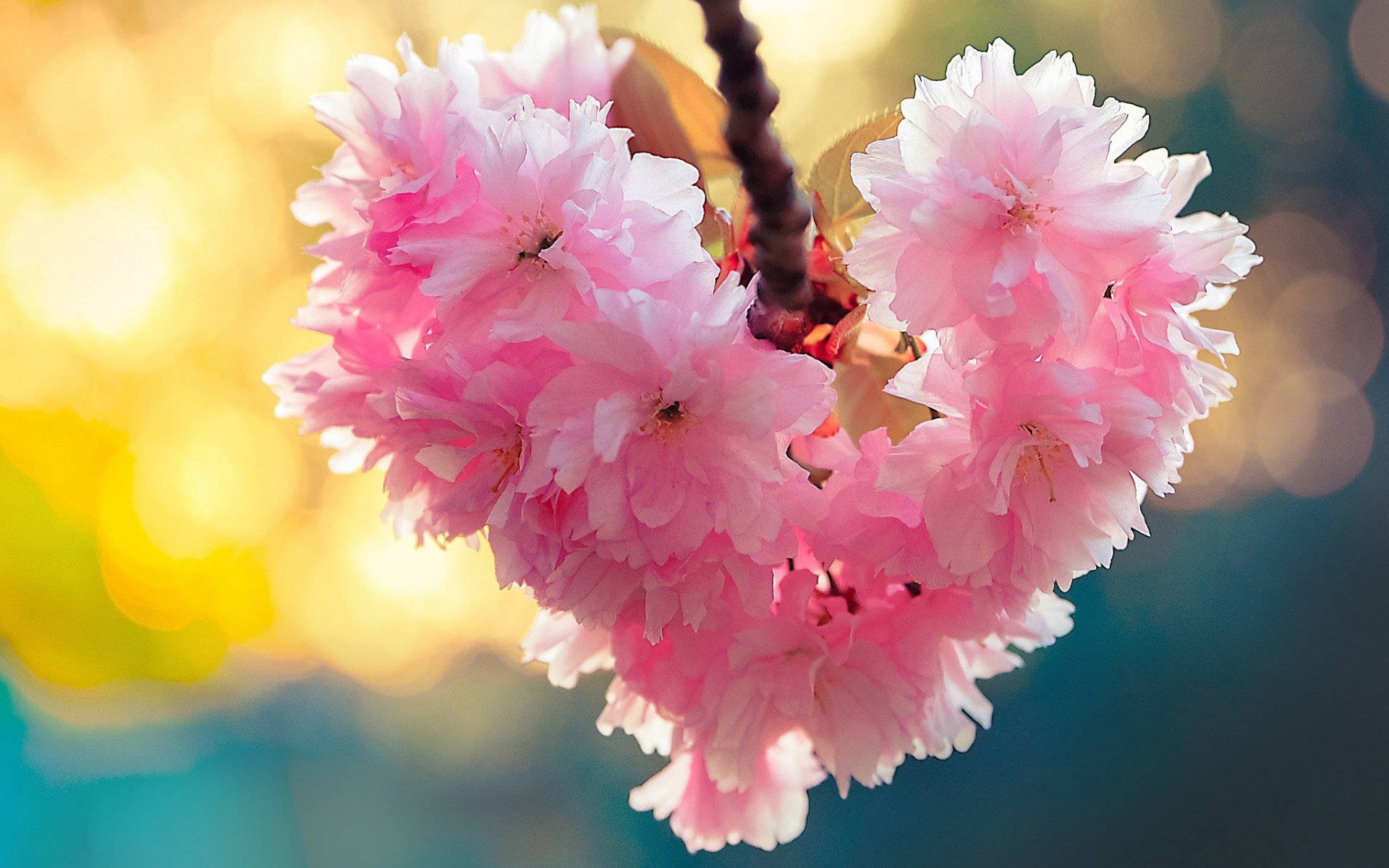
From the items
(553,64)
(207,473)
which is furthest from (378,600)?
(553,64)

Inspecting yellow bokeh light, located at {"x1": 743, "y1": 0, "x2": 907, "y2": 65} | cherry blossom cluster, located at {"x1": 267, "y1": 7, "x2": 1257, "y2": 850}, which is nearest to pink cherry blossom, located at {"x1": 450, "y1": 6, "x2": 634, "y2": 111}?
cherry blossom cluster, located at {"x1": 267, "y1": 7, "x2": 1257, "y2": 850}

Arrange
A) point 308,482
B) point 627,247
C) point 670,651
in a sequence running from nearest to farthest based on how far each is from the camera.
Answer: point 627,247
point 670,651
point 308,482

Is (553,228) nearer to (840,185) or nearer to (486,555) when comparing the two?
(840,185)

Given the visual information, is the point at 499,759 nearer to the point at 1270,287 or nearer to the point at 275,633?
the point at 275,633

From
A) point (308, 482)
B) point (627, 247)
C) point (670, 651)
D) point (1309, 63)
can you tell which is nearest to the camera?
point (627, 247)

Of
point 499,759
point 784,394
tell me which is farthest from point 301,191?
point 499,759
